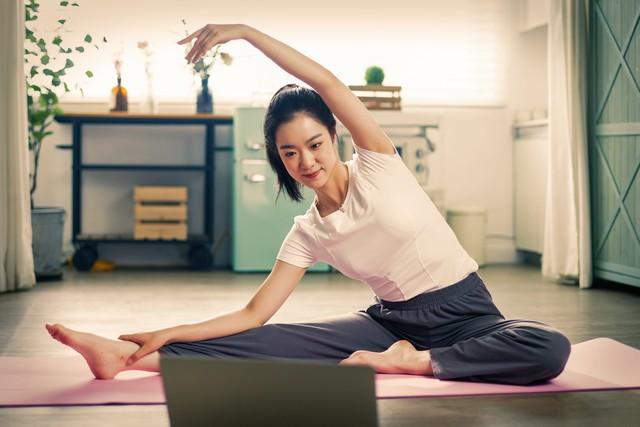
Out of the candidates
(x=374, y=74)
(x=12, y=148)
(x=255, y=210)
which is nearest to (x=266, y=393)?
(x=12, y=148)

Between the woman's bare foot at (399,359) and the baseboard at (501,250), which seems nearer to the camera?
the woman's bare foot at (399,359)

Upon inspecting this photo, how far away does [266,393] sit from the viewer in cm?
164

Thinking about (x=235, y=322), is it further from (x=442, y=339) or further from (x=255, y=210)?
A: (x=255, y=210)

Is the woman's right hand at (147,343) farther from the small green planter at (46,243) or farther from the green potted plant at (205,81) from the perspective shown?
the green potted plant at (205,81)

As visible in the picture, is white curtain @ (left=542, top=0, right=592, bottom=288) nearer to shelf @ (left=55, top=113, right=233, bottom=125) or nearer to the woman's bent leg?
shelf @ (left=55, top=113, right=233, bottom=125)

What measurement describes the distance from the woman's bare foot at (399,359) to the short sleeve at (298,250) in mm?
289

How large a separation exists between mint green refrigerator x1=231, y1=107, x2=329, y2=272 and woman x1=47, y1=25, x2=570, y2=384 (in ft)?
9.46

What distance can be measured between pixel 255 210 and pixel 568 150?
1837 millimetres

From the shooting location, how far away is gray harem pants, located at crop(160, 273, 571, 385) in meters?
2.34

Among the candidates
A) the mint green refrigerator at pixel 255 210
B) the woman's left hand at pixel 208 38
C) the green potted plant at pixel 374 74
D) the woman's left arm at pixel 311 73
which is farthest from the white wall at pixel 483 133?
the woman's left hand at pixel 208 38

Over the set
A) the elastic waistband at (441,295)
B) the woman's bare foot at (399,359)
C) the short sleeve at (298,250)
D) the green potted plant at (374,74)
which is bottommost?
the woman's bare foot at (399,359)

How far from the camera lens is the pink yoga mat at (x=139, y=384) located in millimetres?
2250

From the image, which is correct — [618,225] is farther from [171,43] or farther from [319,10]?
[171,43]

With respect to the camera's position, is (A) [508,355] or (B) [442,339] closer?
(A) [508,355]
